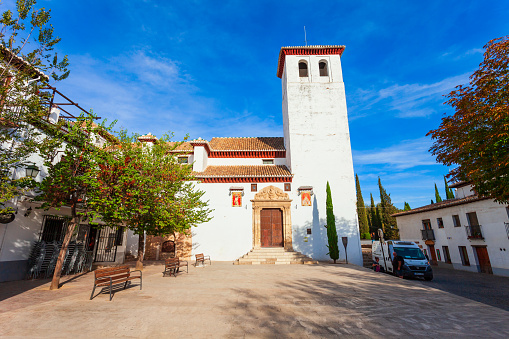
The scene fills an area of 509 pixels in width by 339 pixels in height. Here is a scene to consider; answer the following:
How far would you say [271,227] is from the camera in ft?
58.8

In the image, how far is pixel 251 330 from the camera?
457 cm

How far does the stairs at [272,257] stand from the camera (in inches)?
621

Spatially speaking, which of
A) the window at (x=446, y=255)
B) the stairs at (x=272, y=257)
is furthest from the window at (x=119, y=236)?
the window at (x=446, y=255)

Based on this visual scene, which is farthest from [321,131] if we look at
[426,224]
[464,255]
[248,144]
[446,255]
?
[446,255]

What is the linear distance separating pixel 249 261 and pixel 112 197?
390 inches

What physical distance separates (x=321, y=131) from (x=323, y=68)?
6718mm

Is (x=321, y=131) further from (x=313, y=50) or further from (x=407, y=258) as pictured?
(x=407, y=258)

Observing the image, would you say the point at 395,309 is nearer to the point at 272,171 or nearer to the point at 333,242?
the point at 333,242

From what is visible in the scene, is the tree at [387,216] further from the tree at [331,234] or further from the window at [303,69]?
the window at [303,69]

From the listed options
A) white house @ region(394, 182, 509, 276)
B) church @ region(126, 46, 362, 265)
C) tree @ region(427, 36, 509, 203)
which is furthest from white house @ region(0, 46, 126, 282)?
white house @ region(394, 182, 509, 276)

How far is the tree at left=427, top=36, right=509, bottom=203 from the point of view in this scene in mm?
6551

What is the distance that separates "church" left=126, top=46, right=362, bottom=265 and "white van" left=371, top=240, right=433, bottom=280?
2800 mm

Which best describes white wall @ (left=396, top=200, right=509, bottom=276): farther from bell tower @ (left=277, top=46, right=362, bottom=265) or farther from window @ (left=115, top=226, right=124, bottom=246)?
window @ (left=115, top=226, right=124, bottom=246)

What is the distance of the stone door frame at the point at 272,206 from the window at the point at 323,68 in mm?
12006
